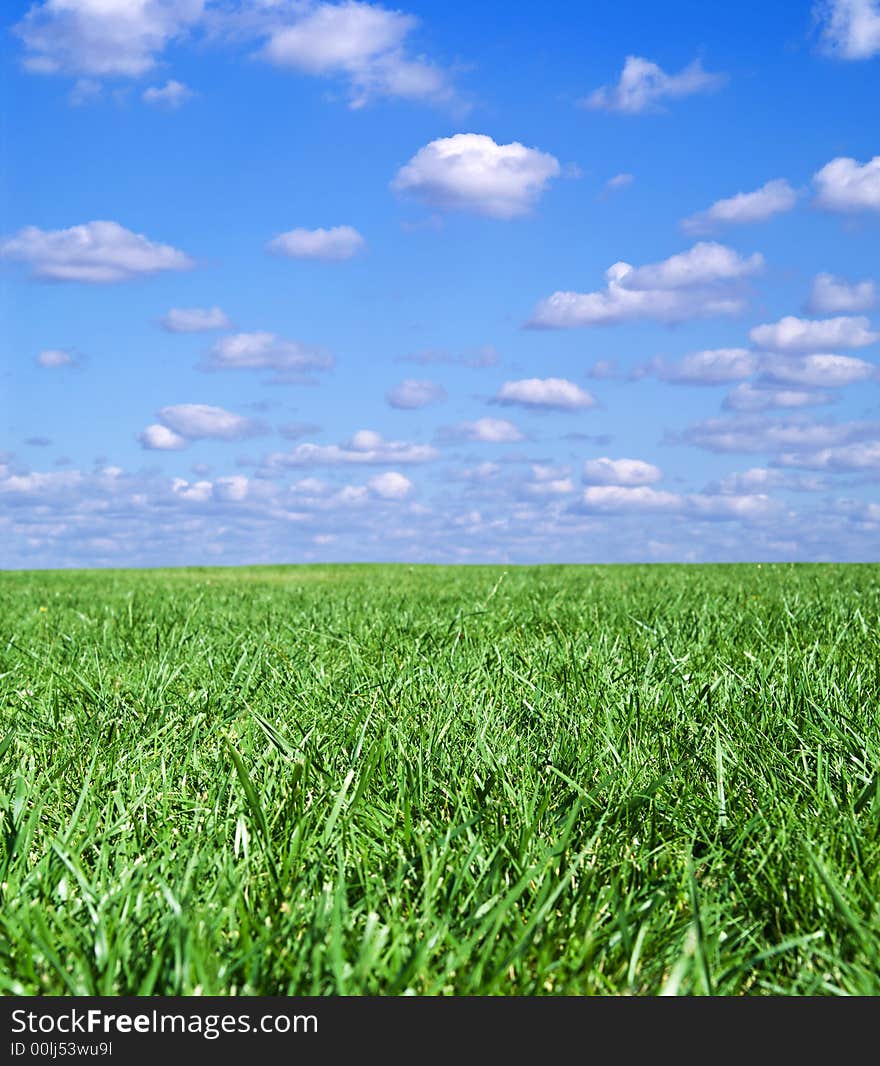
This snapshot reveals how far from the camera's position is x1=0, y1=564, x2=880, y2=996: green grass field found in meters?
1.60

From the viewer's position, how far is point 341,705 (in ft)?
11.1

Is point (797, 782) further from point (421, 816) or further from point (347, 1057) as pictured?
point (347, 1057)

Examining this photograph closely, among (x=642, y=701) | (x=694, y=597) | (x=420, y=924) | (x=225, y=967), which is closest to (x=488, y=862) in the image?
(x=420, y=924)

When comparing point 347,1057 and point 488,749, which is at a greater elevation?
point 488,749

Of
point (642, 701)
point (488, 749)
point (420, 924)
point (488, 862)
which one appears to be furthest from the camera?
point (642, 701)

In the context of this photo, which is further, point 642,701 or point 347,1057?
point 642,701

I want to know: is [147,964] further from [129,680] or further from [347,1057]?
[129,680]

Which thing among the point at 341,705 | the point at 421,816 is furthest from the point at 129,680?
the point at 421,816

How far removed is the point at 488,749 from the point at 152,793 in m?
0.96

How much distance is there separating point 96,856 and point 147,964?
2.15 feet

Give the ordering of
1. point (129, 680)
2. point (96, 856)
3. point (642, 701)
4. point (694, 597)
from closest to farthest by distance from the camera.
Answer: point (96, 856) → point (642, 701) → point (129, 680) → point (694, 597)

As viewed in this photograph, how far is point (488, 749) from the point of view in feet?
8.74

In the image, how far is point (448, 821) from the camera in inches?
90.4

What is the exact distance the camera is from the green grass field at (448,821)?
1.60 m
